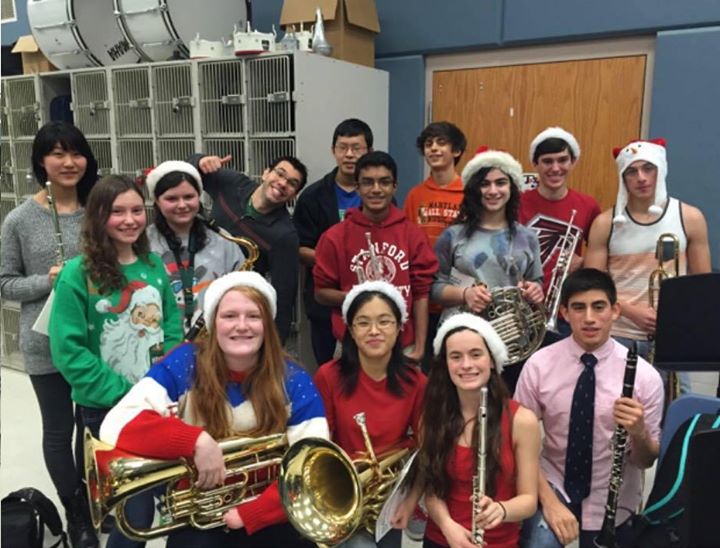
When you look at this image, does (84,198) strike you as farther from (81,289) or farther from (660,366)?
(660,366)

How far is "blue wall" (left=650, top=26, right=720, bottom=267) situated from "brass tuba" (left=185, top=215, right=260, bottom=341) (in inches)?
93.9

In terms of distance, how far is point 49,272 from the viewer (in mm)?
2264

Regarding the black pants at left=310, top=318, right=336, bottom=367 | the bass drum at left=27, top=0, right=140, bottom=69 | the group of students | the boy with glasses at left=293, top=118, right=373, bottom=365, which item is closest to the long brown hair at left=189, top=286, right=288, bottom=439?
the group of students

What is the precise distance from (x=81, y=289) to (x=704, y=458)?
1.73 metres

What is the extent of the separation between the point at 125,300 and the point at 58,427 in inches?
26.7

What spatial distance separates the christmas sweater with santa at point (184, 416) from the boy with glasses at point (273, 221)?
2.81 feet

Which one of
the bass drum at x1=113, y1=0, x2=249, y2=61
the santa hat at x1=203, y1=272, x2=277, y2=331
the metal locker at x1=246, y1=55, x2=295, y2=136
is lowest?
the santa hat at x1=203, y1=272, x2=277, y2=331

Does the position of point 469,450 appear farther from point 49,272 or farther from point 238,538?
point 49,272

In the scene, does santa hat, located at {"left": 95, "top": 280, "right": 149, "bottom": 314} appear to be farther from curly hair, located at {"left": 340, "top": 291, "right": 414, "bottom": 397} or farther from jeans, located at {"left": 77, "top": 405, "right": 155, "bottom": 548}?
curly hair, located at {"left": 340, "top": 291, "right": 414, "bottom": 397}

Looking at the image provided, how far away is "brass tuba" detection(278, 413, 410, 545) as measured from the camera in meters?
1.62

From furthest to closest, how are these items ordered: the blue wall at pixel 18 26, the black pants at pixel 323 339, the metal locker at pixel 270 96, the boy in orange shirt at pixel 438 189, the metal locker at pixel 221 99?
the blue wall at pixel 18 26, the metal locker at pixel 221 99, the metal locker at pixel 270 96, the black pants at pixel 323 339, the boy in orange shirt at pixel 438 189

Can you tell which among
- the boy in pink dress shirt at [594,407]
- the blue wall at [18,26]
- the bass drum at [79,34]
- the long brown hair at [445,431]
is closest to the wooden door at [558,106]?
the boy in pink dress shirt at [594,407]

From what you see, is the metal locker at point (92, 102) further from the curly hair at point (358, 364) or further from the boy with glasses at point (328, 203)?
the curly hair at point (358, 364)

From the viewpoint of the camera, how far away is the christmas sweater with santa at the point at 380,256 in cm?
248
